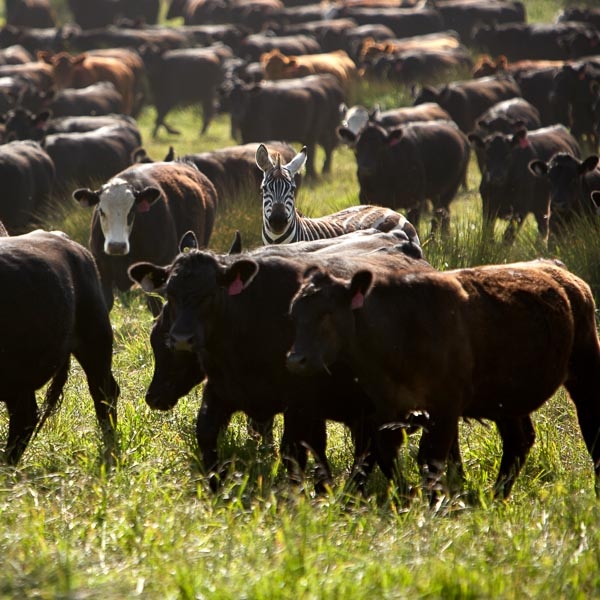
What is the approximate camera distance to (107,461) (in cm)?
643

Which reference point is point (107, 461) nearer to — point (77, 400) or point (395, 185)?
point (77, 400)

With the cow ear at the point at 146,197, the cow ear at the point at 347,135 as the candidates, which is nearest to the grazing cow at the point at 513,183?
the cow ear at the point at 347,135

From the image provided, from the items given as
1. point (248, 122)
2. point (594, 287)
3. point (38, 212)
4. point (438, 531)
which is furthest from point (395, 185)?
point (438, 531)

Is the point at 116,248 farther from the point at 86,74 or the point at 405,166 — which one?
the point at 86,74

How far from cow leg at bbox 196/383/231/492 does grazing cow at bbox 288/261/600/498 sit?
875 millimetres

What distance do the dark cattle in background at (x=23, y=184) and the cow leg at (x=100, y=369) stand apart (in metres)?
7.44

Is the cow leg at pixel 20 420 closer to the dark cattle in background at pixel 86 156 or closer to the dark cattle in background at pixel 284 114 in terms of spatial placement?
the dark cattle in background at pixel 86 156

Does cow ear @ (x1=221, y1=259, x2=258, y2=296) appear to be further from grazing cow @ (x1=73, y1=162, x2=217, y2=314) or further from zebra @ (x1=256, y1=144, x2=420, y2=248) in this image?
grazing cow @ (x1=73, y1=162, x2=217, y2=314)

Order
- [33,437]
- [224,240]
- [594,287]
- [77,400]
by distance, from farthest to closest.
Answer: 1. [224,240]
2. [594,287]
3. [77,400]
4. [33,437]

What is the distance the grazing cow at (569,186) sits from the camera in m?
12.8

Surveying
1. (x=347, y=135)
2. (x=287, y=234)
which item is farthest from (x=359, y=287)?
(x=347, y=135)

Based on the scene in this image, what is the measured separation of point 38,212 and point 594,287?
742 centimetres

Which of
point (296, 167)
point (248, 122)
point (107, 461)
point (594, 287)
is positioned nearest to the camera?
point (107, 461)

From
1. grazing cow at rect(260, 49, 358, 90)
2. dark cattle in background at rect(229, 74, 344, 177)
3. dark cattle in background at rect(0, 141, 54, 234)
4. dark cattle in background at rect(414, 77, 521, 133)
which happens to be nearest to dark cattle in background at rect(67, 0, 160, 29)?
grazing cow at rect(260, 49, 358, 90)
